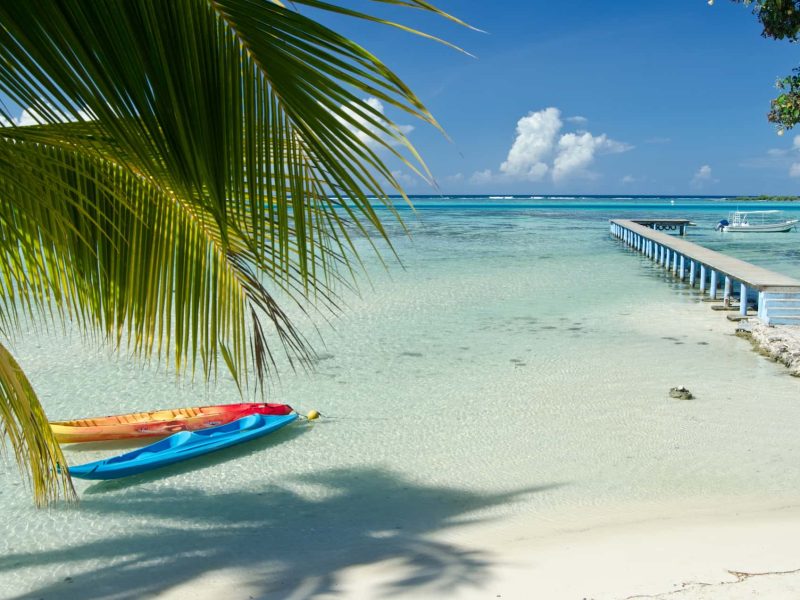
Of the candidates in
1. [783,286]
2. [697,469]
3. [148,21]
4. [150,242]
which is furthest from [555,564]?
[783,286]

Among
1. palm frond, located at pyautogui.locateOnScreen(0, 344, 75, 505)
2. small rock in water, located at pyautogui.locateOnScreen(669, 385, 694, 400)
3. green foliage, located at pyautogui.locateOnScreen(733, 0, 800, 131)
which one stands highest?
green foliage, located at pyautogui.locateOnScreen(733, 0, 800, 131)

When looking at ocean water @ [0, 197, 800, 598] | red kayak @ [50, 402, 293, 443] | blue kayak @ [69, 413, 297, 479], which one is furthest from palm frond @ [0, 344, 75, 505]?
red kayak @ [50, 402, 293, 443]

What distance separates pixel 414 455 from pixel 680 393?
314cm

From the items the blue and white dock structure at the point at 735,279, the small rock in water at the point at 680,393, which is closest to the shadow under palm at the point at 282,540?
the small rock in water at the point at 680,393

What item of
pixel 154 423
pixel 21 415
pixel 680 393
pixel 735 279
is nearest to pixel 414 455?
pixel 154 423

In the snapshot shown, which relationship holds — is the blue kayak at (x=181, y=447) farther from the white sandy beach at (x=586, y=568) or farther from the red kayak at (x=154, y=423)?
the white sandy beach at (x=586, y=568)

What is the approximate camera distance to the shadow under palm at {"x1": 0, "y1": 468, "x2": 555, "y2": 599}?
3936mm

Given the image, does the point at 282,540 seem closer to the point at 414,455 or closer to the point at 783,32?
the point at 414,455

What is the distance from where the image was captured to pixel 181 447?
5.70 metres

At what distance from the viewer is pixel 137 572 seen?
408 centimetres

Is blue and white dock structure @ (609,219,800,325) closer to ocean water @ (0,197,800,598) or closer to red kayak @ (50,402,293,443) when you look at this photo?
ocean water @ (0,197,800,598)

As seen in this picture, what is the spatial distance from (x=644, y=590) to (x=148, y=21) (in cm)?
355

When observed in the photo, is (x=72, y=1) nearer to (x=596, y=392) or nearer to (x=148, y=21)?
(x=148, y=21)

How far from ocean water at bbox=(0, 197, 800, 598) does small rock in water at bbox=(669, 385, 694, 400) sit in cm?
8
